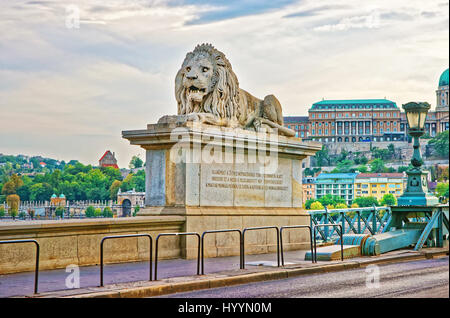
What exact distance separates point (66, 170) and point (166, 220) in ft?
387

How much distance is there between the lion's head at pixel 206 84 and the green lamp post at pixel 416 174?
4.33 meters

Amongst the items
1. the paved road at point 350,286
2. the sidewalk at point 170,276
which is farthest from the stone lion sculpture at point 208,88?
the paved road at point 350,286

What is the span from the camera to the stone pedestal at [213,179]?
1480 centimetres

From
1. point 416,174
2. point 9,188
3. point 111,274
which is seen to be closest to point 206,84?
point 416,174

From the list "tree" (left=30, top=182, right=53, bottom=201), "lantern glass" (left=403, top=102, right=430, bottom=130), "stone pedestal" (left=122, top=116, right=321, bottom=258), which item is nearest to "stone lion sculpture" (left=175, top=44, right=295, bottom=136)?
"stone pedestal" (left=122, top=116, right=321, bottom=258)

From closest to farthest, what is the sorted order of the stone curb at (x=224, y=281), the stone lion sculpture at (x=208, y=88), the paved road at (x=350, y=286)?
the stone curb at (x=224, y=281)
the paved road at (x=350, y=286)
the stone lion sculpture at (x=208, y=88)

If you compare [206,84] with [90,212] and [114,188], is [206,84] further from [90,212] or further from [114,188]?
[114,188]

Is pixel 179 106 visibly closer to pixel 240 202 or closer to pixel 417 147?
pixel 240 202

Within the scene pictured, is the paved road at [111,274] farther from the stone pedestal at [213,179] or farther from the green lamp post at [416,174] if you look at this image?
the green lamp post at [416,174]

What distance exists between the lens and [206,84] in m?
15.8

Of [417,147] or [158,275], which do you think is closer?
[158,275]
